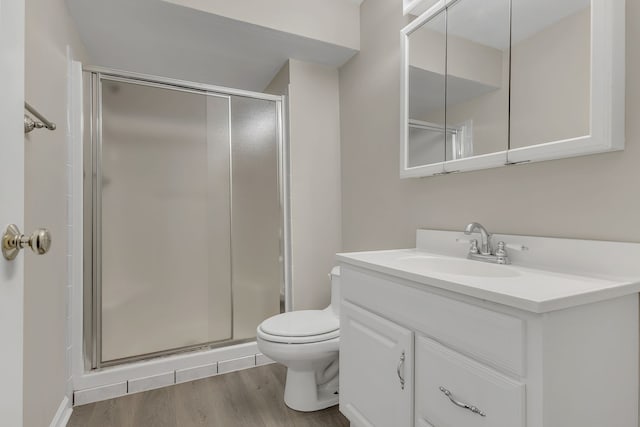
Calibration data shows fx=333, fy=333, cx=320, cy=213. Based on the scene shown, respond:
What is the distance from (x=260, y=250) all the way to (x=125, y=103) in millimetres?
1233

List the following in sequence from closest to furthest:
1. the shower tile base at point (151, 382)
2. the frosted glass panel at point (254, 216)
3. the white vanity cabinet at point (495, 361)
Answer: the white vanity cabinet at point (495, 361)
the shower tile base at point (151, 382)
the frosted glass panel at point (254, 216)

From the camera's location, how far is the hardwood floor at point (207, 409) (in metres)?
1.57

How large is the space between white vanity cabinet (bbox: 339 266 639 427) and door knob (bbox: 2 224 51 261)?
3.01 ft

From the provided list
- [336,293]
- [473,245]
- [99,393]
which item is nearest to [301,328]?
[336,293]

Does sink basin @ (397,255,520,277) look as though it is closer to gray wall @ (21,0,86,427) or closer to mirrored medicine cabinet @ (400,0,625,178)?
mirrored medicine cabinet @ (400,0,625,178)

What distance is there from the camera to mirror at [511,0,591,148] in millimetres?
1037

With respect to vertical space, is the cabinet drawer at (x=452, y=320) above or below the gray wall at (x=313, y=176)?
below

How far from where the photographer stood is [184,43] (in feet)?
7.06

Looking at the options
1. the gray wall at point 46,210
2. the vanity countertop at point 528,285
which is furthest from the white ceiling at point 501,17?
the gray wall at point 46,210

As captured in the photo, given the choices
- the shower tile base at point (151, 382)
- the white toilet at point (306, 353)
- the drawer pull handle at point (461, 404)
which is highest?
the drawer pull handle at point (461, 404)

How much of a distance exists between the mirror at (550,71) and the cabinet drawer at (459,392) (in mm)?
784

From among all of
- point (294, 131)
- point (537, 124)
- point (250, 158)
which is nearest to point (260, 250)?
point (250, 158)

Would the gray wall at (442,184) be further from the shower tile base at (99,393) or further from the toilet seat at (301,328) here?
the shower tile base at (99,393)

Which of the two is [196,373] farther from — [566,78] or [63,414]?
[566,78]
